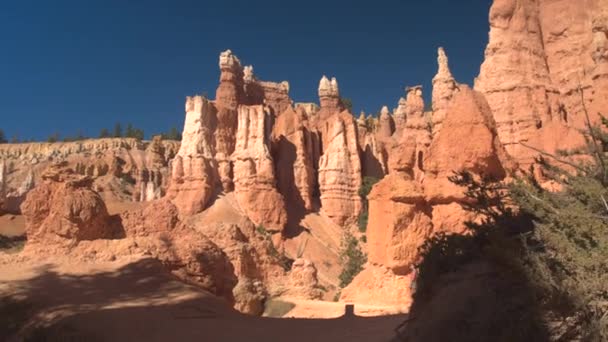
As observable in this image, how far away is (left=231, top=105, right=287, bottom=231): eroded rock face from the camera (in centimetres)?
3934

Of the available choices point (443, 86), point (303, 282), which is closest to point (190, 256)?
point (303, 282)

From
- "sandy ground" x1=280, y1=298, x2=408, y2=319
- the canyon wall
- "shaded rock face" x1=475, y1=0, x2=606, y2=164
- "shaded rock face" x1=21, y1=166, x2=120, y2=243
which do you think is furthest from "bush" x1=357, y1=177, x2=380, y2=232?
"shaded rock face" x1=21, y1=166, x2=120, y2=243

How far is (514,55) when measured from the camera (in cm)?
2838

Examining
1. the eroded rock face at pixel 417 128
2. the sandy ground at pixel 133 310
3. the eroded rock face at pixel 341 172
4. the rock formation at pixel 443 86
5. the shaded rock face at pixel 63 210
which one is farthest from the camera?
the eroded rock face at pixel 341 172

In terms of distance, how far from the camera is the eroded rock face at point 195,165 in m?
39.5

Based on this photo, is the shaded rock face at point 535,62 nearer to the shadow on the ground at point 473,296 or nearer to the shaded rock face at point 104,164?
the shadow on the ground at point 473,296

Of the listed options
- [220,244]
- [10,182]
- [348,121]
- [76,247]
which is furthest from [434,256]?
[10,182]

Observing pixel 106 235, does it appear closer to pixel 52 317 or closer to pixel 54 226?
pixel 54 226

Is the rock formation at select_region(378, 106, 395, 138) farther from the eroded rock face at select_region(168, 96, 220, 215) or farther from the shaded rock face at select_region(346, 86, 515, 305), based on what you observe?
the shaded rock face at select_region(346, 86, 515, 305)

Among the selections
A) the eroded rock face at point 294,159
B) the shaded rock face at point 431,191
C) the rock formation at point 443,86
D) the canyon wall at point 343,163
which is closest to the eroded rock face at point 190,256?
the canyon wall at point 343,163

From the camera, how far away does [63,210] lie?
41.5 feet

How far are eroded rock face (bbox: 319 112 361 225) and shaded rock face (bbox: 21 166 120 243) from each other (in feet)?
98.7

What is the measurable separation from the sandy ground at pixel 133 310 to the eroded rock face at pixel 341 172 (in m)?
31.1

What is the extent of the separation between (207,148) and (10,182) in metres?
43.8
